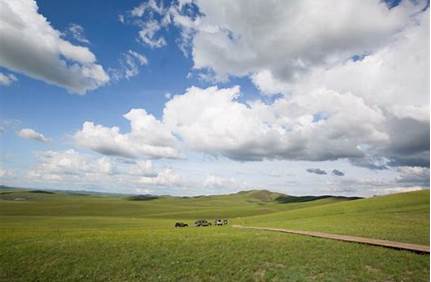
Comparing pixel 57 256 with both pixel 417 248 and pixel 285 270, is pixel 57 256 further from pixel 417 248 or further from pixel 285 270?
pixel 417 248

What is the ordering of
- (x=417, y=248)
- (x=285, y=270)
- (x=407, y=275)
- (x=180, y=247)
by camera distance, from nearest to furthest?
(x=407, y=275) < (x=285, y=270) < (x=417, y=248) < (x=180, y=247)

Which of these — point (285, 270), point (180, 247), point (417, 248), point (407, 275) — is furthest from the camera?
point (180, 247)

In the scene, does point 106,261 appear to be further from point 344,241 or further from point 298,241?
point 344,241

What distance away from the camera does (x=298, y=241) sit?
31.0 m

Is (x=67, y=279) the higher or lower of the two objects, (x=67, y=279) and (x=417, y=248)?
the lower

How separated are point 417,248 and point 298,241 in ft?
31.8

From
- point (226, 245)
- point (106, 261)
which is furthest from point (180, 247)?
point (106, 261)

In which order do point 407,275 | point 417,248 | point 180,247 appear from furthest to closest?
point 180,247
point 417,248
point 407,275

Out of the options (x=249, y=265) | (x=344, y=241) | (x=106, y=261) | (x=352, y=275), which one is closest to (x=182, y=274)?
(x=249, y=265)

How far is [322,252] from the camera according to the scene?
25953 mm

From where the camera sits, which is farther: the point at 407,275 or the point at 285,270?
the point at 285,270

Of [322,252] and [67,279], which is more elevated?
[322,252]

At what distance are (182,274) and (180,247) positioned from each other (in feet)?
23.5

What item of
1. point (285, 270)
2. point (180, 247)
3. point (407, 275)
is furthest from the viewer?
point (180, 247)
